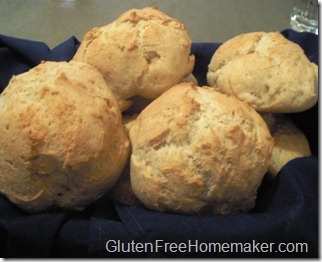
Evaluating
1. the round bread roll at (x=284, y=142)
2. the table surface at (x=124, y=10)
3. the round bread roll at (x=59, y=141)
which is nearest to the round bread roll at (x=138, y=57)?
the round bread roll at (x=59, y=141)

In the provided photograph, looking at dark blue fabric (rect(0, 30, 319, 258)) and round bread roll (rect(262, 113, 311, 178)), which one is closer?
dark blue fabric (rect(0, 30, 319, 258))

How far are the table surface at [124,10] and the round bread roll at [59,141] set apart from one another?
83cm

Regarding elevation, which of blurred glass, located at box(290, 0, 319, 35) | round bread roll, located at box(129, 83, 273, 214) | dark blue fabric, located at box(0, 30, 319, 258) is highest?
round bread roll, located at box(129, 83, 273, 214)

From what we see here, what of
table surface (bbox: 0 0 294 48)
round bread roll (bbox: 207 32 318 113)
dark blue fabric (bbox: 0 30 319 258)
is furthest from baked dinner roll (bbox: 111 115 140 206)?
table surface (bbox: 0 0 294 48)

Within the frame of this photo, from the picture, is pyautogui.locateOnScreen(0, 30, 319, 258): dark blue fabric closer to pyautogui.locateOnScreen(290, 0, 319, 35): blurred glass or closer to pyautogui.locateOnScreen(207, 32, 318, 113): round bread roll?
pyautogui.locateOnScreen(207, 32, 318, 113): round bread roll

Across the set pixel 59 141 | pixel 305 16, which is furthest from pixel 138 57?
pixel 305 16

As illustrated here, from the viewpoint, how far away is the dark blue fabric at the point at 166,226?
0.54 meters

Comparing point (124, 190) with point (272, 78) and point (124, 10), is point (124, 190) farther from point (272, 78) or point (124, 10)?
point (124, 10)

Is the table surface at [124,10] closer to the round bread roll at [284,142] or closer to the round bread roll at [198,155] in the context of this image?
the round bread roll at [284,142]

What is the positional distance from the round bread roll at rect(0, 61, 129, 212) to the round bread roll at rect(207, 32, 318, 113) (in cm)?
20

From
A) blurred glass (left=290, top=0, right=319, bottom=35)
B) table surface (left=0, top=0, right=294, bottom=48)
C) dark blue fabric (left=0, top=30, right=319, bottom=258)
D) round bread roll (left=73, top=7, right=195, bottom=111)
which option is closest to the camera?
dark blue fabric (left=0, top=30, right=319, bottom=258)

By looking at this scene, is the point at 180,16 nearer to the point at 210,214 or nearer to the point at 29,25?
the point at 29,25

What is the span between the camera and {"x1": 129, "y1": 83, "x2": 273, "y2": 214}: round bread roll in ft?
1.82

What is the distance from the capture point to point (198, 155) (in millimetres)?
553
